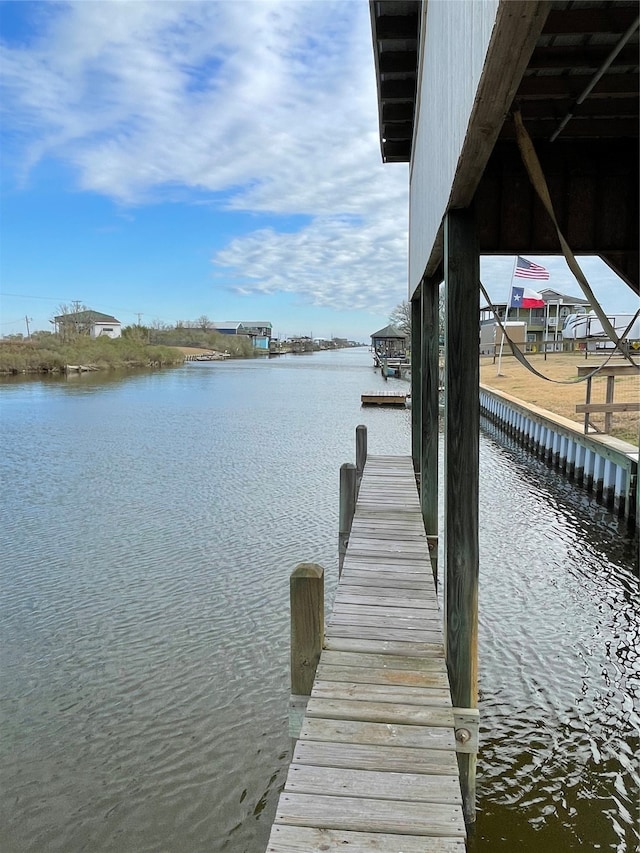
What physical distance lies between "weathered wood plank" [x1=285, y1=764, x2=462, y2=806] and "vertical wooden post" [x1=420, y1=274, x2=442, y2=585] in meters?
4.52

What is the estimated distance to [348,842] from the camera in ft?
8.79

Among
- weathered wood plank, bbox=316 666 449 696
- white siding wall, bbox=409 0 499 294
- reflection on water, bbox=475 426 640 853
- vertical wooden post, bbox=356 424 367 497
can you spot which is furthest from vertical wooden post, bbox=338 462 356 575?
white siding wall, bbox=409 0 499 294

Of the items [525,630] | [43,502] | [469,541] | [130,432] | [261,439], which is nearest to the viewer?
[469,541]

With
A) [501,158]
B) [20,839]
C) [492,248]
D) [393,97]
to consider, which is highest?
[393,97]

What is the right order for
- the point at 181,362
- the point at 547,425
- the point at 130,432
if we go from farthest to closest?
the point at 181,362
the point at 130,432
the point at 547,425

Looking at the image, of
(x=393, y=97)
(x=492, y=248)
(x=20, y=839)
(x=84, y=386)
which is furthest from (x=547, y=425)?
(x=84, y=386)

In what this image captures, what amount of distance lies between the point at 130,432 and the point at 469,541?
21.8 meters

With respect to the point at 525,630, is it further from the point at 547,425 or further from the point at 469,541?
the point at 547,425

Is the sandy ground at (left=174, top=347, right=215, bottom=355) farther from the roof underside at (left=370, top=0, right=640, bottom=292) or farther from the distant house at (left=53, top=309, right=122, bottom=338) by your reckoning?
the roof underside at (left=370, top=0, right=640, bottom=292)

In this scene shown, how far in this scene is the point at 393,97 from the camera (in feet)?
25.2

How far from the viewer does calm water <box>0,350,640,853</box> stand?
187 inches

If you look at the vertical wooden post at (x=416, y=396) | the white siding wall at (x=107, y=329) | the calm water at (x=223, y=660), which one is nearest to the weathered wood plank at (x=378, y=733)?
the calm water at (x=223, y=660)

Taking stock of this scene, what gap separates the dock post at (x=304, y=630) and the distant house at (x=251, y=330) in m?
155

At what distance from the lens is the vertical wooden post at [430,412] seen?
7750 millimetres
